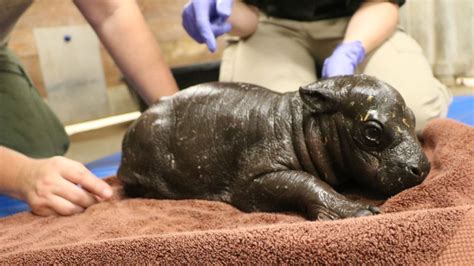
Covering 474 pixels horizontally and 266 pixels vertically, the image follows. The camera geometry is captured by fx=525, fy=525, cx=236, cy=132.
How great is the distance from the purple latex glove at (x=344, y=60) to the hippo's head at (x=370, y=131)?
223mm

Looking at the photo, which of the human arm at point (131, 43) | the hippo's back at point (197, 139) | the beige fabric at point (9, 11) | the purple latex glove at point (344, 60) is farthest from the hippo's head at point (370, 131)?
the beige fabric at point (9, 11)

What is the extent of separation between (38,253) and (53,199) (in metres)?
0.31

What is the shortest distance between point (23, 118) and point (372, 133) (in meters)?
1.11

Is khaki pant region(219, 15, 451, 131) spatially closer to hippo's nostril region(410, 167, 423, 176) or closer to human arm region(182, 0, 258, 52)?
human arm region(182, 0, 258, 52)

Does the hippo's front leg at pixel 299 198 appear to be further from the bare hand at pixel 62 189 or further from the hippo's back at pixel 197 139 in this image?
the bare hand at pixel 62 189

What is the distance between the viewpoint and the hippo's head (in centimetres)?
75

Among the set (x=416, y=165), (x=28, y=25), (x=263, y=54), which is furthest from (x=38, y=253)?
(x=28, y=25)

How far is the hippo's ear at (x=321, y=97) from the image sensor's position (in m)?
0.79

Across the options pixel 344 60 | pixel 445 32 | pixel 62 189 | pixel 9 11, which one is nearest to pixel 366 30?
pixel 344 60

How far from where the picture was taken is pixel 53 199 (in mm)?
949

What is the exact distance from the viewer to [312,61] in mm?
1469

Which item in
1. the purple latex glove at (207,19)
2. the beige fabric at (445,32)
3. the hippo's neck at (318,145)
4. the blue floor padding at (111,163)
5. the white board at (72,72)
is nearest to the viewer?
the hippo's neck at (318,145)

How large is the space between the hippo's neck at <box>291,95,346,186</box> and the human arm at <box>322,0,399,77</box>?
27 cm

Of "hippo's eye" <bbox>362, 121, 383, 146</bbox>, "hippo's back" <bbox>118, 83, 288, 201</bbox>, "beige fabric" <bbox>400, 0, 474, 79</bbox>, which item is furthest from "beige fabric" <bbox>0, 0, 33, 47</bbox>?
"beige fabric" <bbox>400, 0, 474, 79</bbox>
